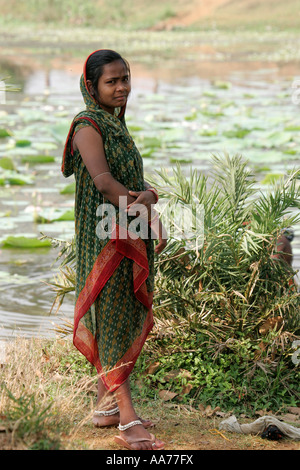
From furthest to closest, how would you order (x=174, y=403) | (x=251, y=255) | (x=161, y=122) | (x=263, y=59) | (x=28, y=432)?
(x=263, y=59) → (x=161, y=122) → (x=251, y=255) → (x=174, y=403) → (x=28, y=432)

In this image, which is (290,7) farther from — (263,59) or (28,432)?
(28,432)

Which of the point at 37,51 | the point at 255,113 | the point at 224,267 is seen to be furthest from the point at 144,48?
the point at 224,267

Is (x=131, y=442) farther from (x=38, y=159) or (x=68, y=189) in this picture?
(x=38, y=159)

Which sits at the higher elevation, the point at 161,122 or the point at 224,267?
the point at 161,122

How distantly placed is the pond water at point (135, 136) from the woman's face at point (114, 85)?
114cm

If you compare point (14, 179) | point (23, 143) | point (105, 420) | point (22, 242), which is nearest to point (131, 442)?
point (105, 420)

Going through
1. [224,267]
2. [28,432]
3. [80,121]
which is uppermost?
[80,121]

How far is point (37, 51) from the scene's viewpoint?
2253cm

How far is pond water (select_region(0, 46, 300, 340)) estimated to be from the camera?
5.77 m

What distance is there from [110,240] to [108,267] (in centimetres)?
10

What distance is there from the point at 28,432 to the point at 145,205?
37.0 inches

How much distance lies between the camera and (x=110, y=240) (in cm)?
302

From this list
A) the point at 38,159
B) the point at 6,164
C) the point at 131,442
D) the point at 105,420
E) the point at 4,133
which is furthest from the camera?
the point at 4,133

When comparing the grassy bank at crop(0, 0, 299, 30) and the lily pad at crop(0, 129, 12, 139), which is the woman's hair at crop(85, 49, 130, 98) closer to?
the lily pad at crop(0, 129, 12, 139)
